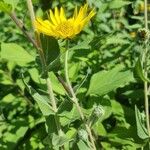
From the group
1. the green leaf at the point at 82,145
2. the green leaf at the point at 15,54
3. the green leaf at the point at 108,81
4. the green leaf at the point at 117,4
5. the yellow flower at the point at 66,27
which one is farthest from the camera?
the green leaf at the point at 117,4

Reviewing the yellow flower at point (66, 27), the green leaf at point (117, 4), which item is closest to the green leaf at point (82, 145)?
the yellow flower at point (66, 27)

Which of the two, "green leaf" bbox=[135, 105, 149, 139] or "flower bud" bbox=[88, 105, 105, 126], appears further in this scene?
"green leaf" bbox=[135, 105, 149, 139]

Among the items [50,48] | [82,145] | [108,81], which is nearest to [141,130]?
[108,81]

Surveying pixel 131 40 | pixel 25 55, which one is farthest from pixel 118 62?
pixel 25 55

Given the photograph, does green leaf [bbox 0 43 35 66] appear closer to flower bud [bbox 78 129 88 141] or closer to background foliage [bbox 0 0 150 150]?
background foliage [bbox 0 0 150 150]

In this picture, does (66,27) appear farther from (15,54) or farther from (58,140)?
(15,54)

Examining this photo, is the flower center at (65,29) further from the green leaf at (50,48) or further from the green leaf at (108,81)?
the green leaf at (108,81)

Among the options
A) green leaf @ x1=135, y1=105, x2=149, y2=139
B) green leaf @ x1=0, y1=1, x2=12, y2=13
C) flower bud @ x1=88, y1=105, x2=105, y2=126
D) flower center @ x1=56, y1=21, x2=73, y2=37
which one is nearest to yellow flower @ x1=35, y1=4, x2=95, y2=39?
flower center @ x1=56, y1=21, x2=73, y2=37
